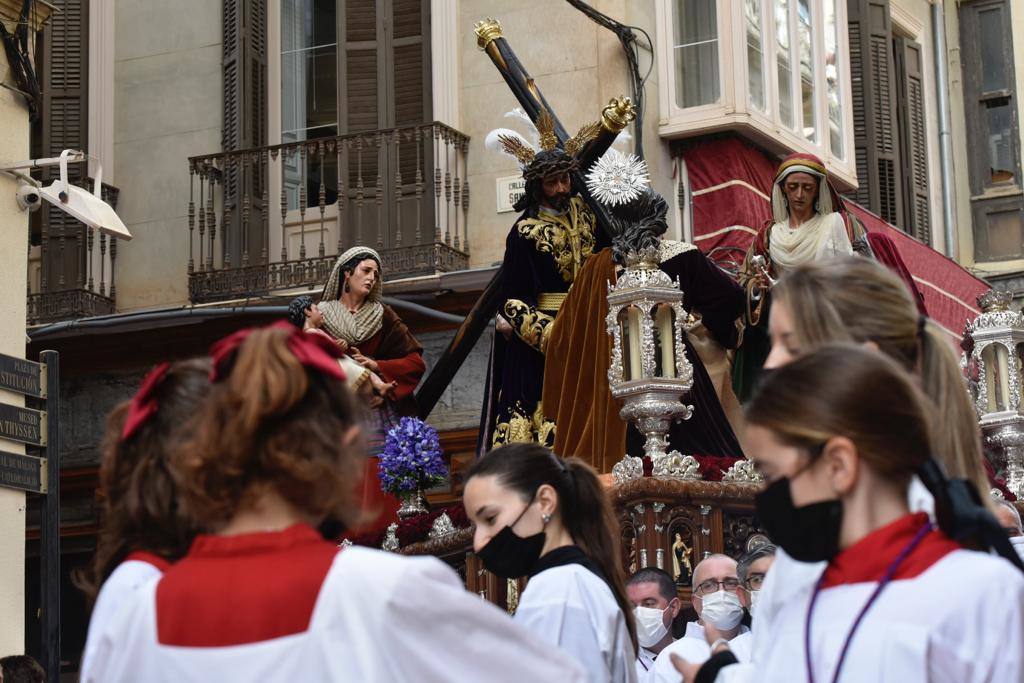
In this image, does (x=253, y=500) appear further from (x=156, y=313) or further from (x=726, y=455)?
(x=156, y=313)

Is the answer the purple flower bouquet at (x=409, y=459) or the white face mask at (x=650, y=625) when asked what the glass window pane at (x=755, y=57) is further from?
the white face mask at (x=650, y=625)

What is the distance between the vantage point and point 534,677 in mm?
3008

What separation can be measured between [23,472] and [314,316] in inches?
77.0

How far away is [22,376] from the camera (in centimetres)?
1028

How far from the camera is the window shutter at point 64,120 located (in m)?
14.7

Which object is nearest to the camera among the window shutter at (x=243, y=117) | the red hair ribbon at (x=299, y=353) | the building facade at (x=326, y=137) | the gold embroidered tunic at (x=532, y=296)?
the red hair ribbon at (x=299, y=353)

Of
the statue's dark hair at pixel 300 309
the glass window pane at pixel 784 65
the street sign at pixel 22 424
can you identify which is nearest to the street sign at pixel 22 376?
the street sign at pixel 22 424

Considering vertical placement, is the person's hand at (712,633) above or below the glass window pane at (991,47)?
below

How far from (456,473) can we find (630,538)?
4.45 meters

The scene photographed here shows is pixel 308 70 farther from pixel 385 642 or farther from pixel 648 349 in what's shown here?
pixel 385 642

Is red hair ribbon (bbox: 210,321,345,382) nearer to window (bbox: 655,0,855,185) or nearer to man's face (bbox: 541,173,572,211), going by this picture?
man's face (bbox: 541,173,572,211)

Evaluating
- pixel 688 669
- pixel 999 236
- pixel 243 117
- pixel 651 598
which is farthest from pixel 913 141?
pixel 688 669

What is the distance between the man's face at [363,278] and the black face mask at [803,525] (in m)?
6.62

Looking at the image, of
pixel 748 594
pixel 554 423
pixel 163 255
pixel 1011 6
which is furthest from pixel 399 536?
pixel 1011 6
